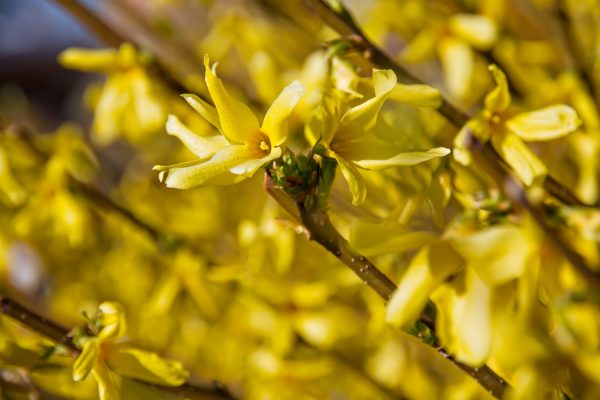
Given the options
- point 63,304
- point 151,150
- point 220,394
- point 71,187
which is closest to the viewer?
point 220,394

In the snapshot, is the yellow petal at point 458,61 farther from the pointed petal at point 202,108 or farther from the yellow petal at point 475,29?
the pointed petal at point 202,108

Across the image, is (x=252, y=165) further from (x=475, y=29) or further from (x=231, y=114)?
(x=475, y=29)

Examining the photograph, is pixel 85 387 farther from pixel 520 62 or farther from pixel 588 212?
pixel 520 62

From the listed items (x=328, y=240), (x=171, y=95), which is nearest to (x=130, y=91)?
(x=171, y=95)

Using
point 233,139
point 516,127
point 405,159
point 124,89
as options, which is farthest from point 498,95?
point 124,89

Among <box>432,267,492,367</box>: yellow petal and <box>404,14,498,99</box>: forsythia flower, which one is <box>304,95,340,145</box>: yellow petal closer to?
<box>432,267,492,367</box>: yellow petal

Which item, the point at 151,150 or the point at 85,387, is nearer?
the point at 85,387
